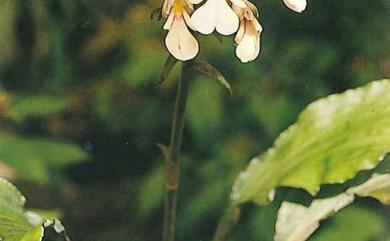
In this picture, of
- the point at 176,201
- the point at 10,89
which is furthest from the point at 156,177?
the point at 10,89

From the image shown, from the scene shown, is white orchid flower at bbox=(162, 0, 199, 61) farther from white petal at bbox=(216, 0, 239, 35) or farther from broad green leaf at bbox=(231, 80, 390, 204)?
broad green leaf at bbox=(231, 80, 390, 204)

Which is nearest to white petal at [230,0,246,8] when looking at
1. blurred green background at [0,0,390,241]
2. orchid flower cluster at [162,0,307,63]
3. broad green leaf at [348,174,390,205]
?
orchid flower cluster at [162,0,307,63]

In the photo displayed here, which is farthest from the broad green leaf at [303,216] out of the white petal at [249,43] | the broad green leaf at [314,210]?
the white petal at [249,43]

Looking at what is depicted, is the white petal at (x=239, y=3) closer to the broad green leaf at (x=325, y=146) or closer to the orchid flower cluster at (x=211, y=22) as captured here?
the orchid flower cluster at (x=211, y=22)

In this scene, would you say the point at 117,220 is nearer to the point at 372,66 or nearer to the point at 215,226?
the point at 215,226

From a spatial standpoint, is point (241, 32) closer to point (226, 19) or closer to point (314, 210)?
point (226, 19)

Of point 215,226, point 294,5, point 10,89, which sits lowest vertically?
point 215,226

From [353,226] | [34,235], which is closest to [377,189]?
[353,226]
